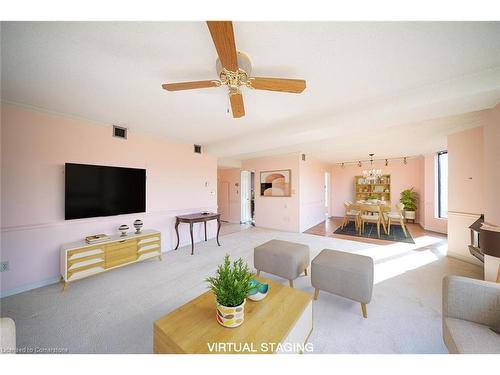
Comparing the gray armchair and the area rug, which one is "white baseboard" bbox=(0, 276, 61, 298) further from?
the area rug

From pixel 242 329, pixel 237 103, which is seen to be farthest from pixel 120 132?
pixel 242 329

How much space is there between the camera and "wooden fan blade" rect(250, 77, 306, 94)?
1.31m

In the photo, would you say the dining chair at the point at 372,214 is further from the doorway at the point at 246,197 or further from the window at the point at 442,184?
the doorway at the point at 246,197

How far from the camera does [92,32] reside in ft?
3.83

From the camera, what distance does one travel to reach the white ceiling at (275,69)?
116cm

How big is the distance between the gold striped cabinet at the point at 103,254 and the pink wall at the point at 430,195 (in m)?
7.15

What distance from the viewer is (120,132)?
2971 mm

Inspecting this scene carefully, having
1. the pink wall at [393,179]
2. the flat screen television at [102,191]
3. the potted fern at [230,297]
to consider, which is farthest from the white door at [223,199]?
the potted fern at [230,297]

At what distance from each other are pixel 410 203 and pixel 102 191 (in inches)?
335

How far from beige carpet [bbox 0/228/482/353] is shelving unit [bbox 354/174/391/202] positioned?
14.3ft

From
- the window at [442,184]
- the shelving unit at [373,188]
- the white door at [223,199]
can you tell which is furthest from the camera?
the white door at [223,199]

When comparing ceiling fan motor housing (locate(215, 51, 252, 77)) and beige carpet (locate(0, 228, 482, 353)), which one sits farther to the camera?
beige carpet (locate(0, 228, 482, 353))

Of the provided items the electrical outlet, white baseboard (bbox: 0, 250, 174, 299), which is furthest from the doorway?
the electrical outlet

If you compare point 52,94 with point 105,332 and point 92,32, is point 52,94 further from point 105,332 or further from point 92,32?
point 105,332
